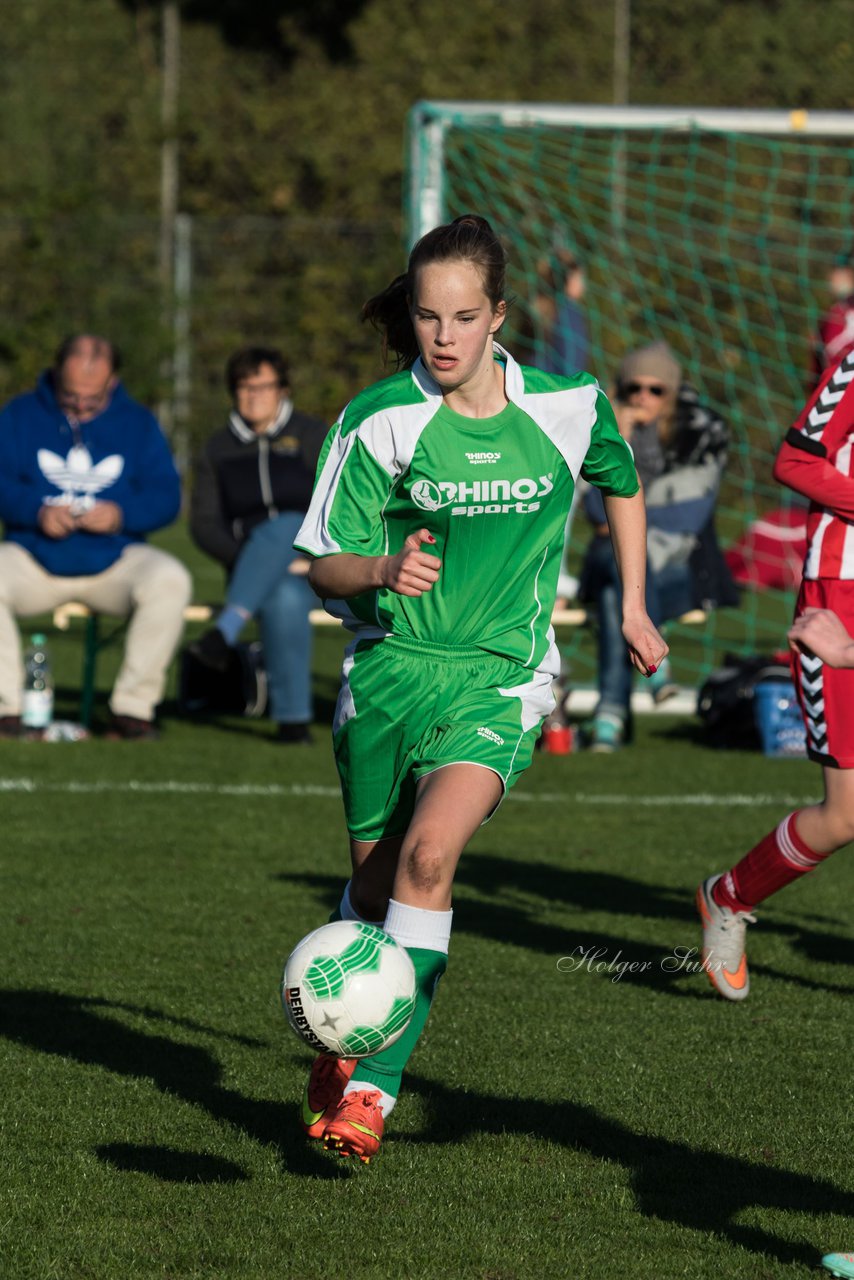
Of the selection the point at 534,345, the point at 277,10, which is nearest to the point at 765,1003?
the point at 534,345

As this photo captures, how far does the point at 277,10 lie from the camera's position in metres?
29.0

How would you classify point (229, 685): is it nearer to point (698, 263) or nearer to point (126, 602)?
point (126, 602)

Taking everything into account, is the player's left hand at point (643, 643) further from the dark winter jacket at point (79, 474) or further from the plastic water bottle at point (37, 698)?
the plastic water bottle at point (37, 698)

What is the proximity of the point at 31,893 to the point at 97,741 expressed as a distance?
3146 mm

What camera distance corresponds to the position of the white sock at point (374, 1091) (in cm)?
361

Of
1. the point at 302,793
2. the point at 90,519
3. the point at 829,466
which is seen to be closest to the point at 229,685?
the point at 90,519

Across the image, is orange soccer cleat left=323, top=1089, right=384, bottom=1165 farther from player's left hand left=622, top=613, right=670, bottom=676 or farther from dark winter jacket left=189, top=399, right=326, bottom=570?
dark winter jacket left=189, top=399, right=326, bottom=570

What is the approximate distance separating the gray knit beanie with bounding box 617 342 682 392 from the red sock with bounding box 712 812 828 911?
4.23m

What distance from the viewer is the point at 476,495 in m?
3.84

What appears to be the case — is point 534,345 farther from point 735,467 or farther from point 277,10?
point 277,10

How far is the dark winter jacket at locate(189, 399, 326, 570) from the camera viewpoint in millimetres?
9352

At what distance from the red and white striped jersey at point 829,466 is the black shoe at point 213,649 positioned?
471 cm

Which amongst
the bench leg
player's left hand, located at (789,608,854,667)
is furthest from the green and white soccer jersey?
the bench leg

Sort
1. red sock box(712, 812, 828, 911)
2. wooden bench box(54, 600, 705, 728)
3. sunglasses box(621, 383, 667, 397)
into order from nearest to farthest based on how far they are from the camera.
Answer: red sock box(712, 812, 828, 911)
sunglasses box(621, 383, 667, 397)
wooden bench box(54, 600, 705, 728)
